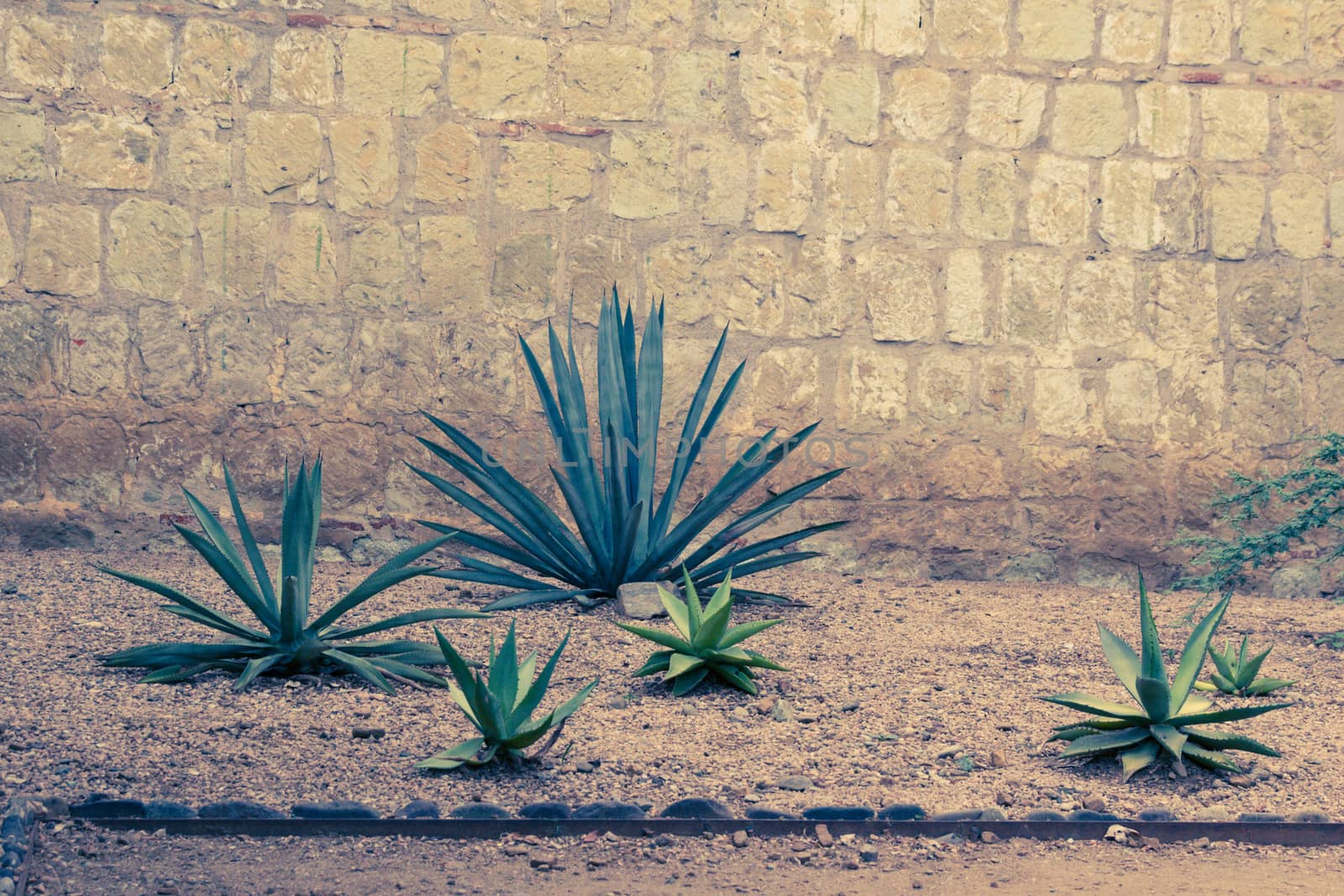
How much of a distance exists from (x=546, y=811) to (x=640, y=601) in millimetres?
1354

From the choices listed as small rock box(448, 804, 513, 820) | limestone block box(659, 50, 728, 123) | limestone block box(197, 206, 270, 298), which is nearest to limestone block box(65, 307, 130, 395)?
limestone block box(197, 206, 270, 298)

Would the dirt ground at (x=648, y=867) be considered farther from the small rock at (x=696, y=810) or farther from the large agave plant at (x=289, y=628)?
the large agave plant at (x=289, y=628)

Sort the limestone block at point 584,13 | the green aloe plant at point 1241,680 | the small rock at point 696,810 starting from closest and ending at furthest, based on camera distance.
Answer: the small rock at point 696,810 < the green aloe plant at point 1241,680 < the limestone block at point 584,13

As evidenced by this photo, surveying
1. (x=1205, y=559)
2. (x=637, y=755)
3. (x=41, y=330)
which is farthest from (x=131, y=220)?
(x=1205, y=559)

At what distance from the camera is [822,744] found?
2.67 m

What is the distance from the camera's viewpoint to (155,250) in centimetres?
421

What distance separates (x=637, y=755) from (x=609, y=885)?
55cm

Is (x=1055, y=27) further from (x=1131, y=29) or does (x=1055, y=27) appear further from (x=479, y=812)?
(x=479, y=812)

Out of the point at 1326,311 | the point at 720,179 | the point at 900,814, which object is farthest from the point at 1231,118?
the point at 900,814

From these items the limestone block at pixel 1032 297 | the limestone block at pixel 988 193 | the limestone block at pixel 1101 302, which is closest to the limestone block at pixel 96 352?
the limestone block at pixel 988 193

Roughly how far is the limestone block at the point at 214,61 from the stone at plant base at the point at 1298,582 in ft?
13.1

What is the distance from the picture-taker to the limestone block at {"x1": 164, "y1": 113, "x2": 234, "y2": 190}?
4.21 m

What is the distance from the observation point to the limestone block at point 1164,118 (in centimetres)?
457

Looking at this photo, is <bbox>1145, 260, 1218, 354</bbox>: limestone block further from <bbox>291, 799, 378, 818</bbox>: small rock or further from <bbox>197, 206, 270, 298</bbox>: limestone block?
<bbox>291, 799, 378, 818</bbox>: small rock
